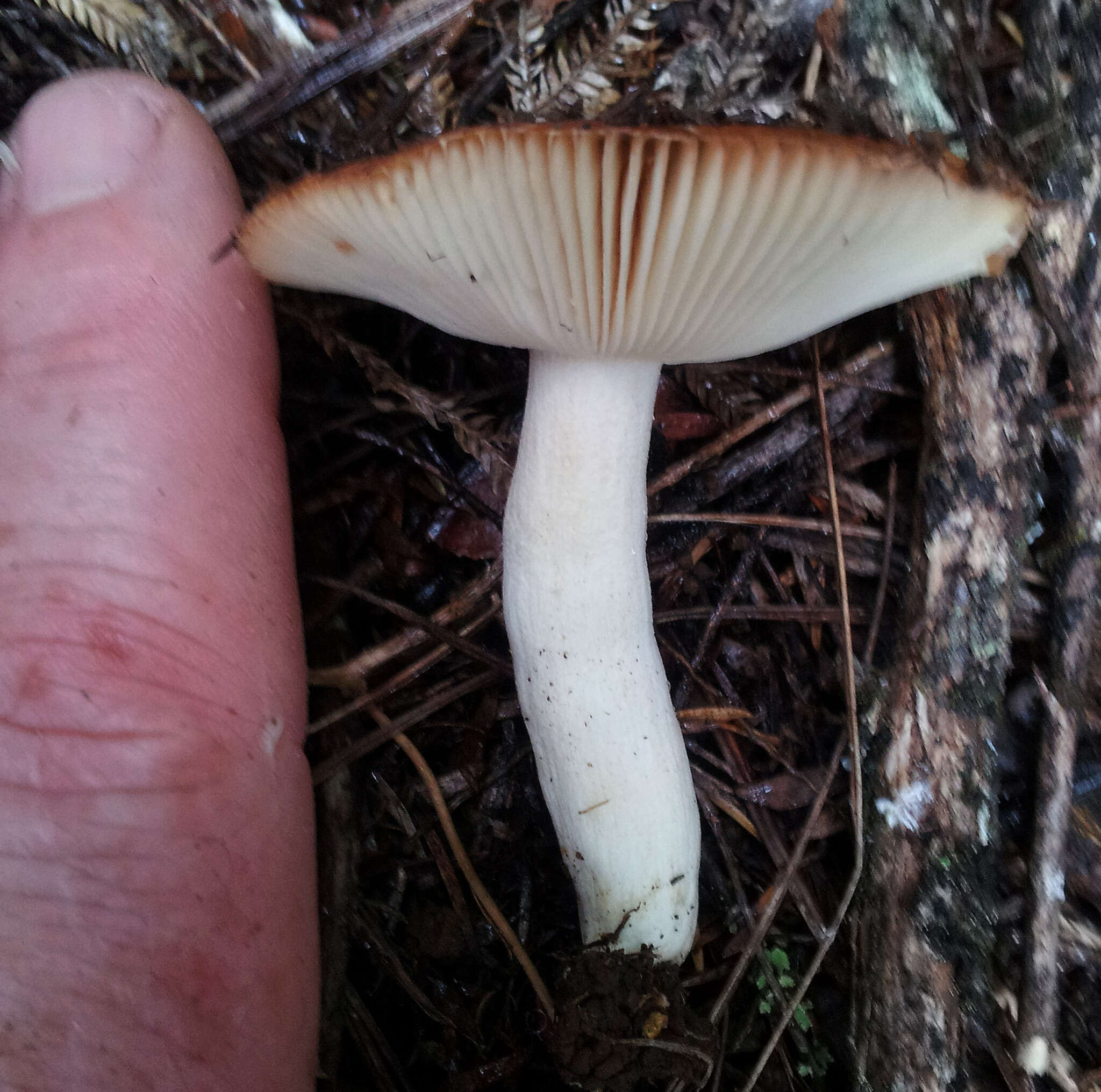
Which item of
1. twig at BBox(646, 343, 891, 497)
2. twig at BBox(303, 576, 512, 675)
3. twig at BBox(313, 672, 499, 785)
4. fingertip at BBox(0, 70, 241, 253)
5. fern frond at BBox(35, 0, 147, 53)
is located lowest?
twig at BBox(313, 672, 499, 785)

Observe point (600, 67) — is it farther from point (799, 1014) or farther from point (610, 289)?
point (799, 1014)

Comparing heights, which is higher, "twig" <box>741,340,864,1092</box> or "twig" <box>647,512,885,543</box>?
"twig" <box>647,512,885,543</box>

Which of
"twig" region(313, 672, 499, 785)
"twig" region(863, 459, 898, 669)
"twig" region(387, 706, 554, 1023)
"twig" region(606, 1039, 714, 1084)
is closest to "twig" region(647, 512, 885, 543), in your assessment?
Answer: "twig" region(863, 459, 898, 669)

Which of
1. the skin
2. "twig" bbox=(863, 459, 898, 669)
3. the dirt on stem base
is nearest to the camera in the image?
the skin

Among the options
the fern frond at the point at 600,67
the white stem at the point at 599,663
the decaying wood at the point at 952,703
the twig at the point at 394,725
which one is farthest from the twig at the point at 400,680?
the fern frond at the point at 600,67

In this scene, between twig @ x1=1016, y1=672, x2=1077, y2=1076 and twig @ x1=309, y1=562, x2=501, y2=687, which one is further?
twig @ x1=309, y1=562, x2=501, y2=687

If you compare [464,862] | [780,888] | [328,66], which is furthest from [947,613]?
[328,66]

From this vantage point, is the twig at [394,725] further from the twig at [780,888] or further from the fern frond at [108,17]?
the fern frond at [108,17]

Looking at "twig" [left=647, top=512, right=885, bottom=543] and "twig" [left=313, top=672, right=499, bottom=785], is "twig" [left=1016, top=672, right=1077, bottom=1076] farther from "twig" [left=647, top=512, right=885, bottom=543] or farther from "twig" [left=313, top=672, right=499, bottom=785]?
"twig" [left=313, top=672, right=499, bottom=785]

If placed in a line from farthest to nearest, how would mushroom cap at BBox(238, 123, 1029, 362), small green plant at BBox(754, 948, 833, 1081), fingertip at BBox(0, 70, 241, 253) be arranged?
small green plant at BBox(754, 948, 833, 1081)
fingertip at BBox(0, 70, 241, 253)
mushroom cap at BBox(238, 123, 1029, 362)
